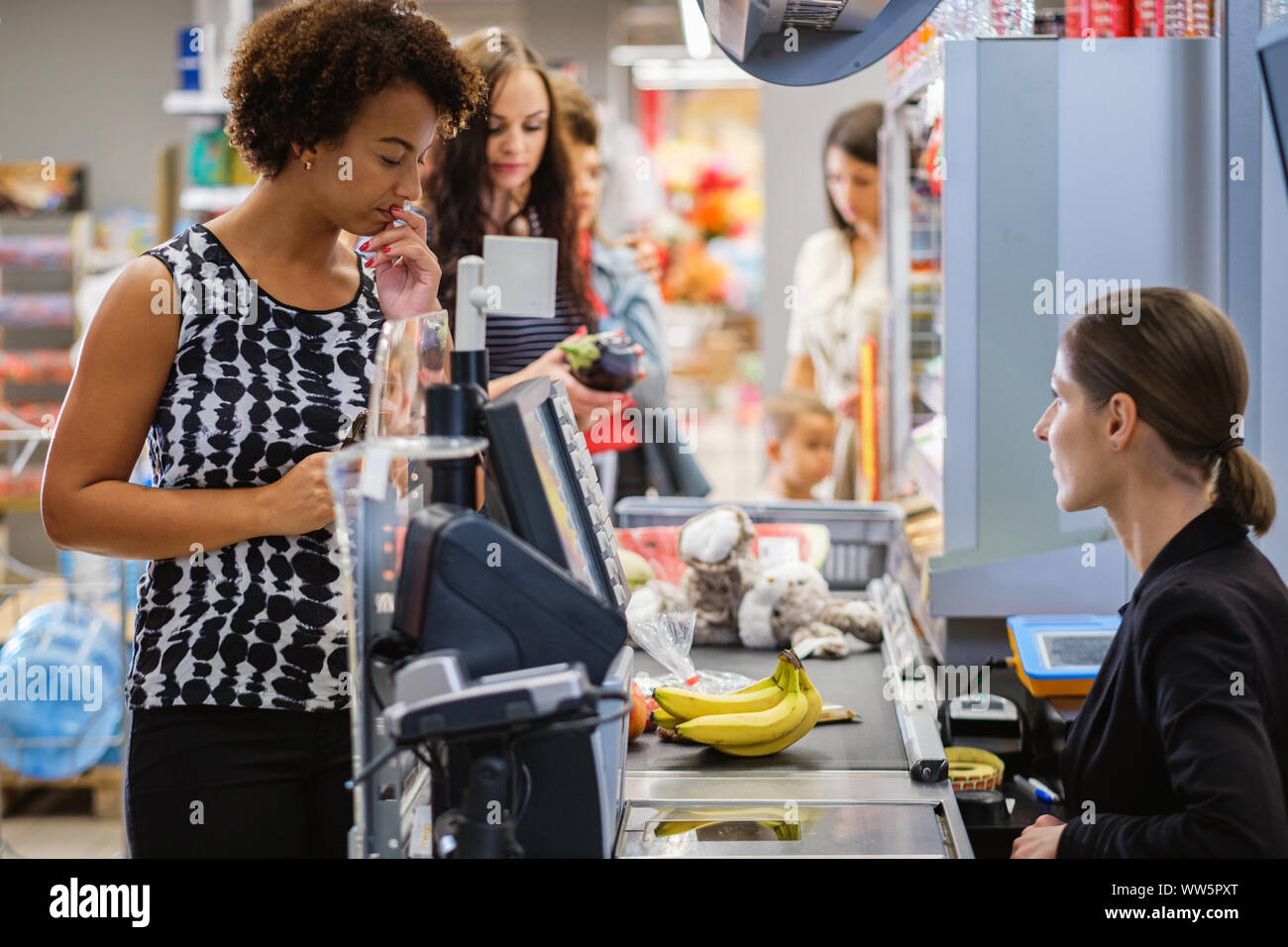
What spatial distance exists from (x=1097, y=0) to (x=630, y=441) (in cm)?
166

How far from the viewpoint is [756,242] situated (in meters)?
11.8

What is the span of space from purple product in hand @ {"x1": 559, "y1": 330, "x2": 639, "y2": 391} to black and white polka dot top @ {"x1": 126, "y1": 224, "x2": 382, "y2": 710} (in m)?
0.95

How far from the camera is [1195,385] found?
68.4 inches

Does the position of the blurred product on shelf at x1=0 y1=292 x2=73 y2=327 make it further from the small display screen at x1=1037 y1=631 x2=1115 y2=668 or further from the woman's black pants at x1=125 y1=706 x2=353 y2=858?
the small display screen at x1=1037 y1=631 x2=1115 y2=668

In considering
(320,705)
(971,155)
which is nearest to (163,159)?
(971,155)

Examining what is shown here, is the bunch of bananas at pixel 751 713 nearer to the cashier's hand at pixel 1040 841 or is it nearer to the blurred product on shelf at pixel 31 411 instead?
the cashier's hand at pixel 1040 841

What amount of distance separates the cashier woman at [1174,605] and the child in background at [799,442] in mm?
2978

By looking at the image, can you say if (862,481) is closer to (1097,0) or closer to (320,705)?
(1097,0)

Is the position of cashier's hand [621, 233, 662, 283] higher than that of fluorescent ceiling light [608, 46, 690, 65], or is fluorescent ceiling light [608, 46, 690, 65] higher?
fluorescent ceiling light [608, 46, 690, 65]

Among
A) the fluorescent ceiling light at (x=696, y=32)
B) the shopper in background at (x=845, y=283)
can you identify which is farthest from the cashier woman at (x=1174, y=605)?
the fluorescent ceiling light at (x=696, y=32)

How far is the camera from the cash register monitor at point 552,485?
1375 mm

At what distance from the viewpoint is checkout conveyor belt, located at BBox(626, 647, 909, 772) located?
6.27ft

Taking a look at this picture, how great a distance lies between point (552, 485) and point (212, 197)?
14.4ft

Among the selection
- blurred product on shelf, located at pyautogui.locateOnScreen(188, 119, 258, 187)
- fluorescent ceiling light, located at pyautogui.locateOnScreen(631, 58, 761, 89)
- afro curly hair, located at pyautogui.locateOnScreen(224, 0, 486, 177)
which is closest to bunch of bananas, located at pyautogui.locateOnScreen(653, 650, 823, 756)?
afro curly hair, located at pyautogui.locateOnScreen(224, 0, 486, 177)
